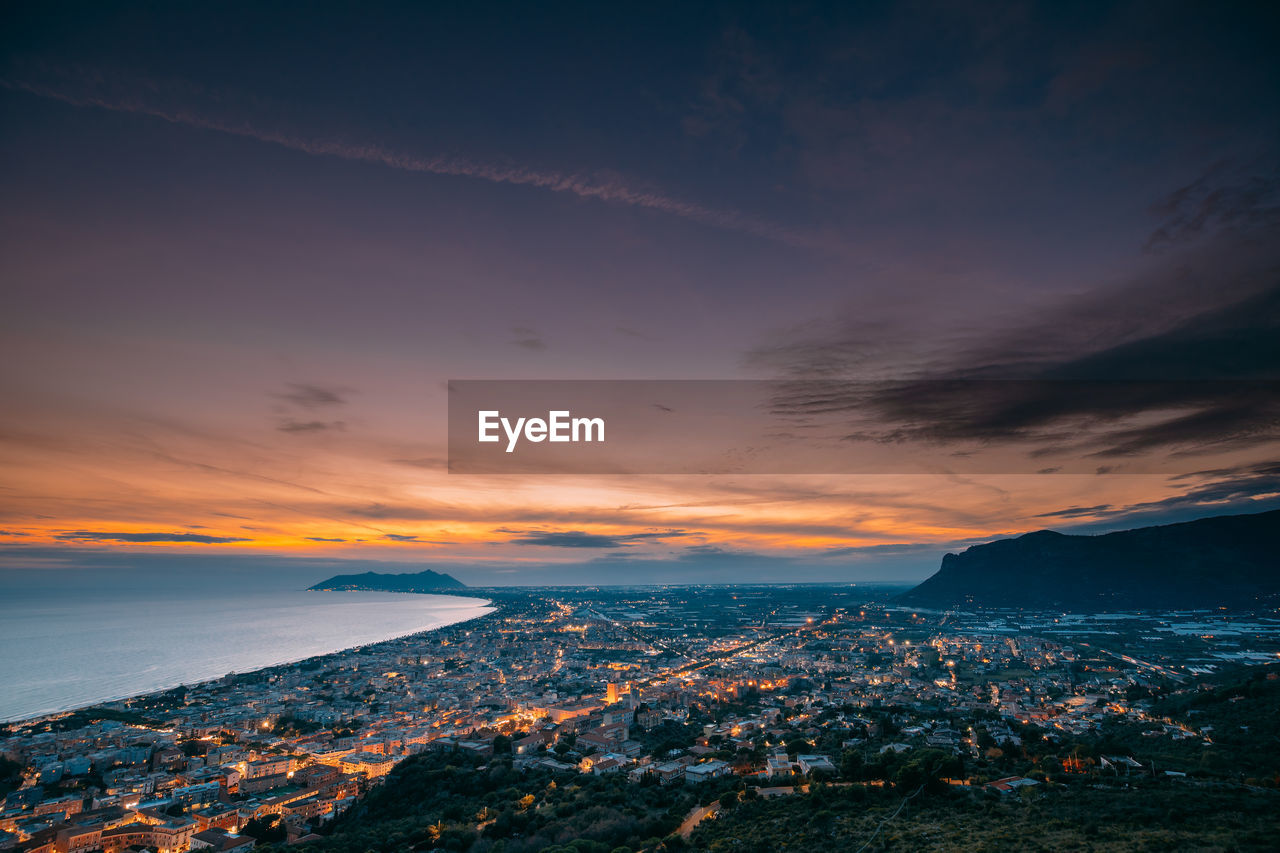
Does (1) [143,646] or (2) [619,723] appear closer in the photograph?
(2) [619,723]

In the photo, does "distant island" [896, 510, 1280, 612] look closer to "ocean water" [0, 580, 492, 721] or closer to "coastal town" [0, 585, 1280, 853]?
"coastal town" [0, 585, 1280, 853]

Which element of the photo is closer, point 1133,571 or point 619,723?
point 619,723

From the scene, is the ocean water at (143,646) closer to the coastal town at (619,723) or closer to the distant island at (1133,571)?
the coastal town at (619,723)

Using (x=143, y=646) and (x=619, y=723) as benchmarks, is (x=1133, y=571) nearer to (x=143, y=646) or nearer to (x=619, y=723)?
(x=619, y=723)

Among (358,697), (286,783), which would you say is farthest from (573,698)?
(286,783)

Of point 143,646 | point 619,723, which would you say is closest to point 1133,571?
point 619,723

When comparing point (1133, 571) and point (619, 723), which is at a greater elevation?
point (1133, 571)

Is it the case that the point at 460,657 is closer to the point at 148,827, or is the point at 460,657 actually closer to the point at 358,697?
the point at 358,697
